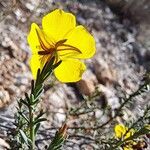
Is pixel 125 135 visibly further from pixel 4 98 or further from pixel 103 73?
pixel 103 73

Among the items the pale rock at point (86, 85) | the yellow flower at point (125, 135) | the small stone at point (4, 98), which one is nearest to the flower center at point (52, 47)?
the yellow flower at point (125, 135)

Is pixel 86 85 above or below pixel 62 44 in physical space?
below

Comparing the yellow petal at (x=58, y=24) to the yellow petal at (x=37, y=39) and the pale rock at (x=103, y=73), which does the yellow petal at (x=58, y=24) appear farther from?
the pale rock at (x=103, y=73)

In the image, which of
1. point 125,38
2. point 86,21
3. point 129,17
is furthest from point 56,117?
point 129,17

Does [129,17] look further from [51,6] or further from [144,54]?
[51,6]

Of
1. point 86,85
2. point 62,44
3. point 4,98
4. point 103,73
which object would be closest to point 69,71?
point 62,44

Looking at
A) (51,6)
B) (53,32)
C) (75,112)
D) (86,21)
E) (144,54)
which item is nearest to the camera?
(53,32)

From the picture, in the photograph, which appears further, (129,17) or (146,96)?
(129,17)
